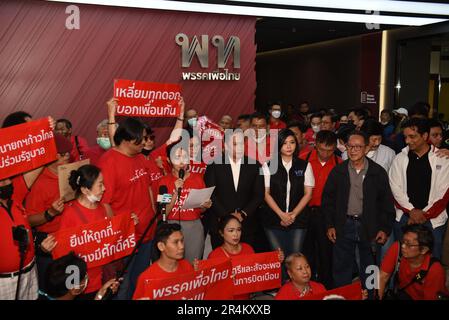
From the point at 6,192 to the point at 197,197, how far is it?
64.4 inches

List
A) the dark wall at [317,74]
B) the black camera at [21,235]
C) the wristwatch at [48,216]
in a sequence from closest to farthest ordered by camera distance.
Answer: the black camera at [21,235] < the wristwatch at [48,216] < the dark wall at [317,74]

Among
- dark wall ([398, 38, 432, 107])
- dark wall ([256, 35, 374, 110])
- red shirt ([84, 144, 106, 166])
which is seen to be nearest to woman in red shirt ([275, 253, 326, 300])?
red shirt ([84, 144, 106, 166])

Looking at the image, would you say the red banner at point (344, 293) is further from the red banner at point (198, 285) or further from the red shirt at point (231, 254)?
the red shirt at point (231, 254)

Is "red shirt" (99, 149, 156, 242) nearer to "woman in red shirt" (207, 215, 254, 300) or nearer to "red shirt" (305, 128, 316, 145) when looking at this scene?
"woman in red shirt" (207, 215, 254, 300)

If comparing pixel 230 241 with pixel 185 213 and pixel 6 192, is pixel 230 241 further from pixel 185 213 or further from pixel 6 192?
pixel 6 192

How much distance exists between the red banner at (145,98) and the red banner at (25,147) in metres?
1.63

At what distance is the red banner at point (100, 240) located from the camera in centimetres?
341

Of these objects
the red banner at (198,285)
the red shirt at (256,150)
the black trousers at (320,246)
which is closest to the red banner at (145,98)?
the red shirt at (256,150)

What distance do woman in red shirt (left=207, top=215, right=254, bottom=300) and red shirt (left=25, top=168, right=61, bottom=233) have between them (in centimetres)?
138

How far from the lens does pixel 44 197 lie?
3967mm

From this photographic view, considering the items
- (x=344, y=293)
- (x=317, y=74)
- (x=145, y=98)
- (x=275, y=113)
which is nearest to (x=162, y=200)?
(x=344, y=293)

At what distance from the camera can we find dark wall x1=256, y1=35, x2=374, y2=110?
589 inches

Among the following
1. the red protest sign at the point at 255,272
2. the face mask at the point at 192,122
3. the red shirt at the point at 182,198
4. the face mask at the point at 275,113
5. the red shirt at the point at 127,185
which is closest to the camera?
the red shirt at the point at 127,185

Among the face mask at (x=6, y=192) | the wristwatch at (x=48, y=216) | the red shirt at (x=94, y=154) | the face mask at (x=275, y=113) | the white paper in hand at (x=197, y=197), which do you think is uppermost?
the face mask at (x=275, y=113)
